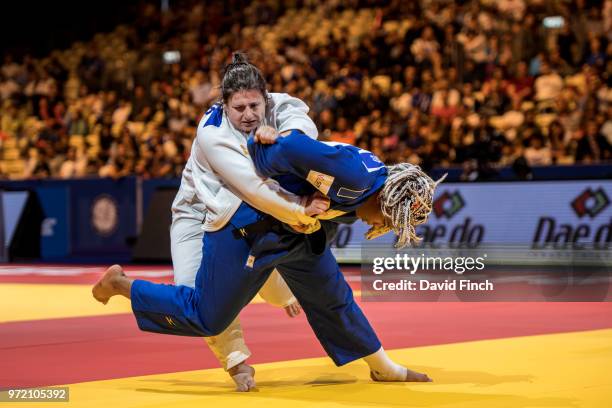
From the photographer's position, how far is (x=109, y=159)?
67.9 ft

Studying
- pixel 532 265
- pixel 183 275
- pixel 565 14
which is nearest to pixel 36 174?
pixel 565 14

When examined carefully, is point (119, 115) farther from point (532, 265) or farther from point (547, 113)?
point (532, 265)

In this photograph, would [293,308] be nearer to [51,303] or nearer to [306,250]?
[306,250]

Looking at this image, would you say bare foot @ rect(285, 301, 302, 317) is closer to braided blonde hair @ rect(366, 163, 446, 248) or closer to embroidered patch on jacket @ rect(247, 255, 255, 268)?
embroidered patch on jacket @ rect(247, 255, 255, 268)

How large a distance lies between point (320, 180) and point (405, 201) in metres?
0.43

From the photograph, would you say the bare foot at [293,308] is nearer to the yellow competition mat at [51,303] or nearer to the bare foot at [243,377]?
the bare foot at [243,377]

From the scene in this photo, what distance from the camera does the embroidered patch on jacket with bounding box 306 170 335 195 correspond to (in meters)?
4.80

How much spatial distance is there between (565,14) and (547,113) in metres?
2.06

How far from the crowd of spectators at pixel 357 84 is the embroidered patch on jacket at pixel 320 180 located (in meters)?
9.26

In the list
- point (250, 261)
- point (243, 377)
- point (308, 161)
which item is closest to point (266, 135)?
point (308, 161)

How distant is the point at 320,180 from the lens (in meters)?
4.82

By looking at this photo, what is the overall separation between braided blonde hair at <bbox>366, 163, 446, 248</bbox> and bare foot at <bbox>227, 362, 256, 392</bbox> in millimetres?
1011

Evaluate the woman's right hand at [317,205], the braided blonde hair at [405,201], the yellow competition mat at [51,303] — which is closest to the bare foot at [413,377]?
the braided blonde hair at [405,201]

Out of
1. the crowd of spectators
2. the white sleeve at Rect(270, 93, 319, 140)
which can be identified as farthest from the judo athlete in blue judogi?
the crowd of spectators
